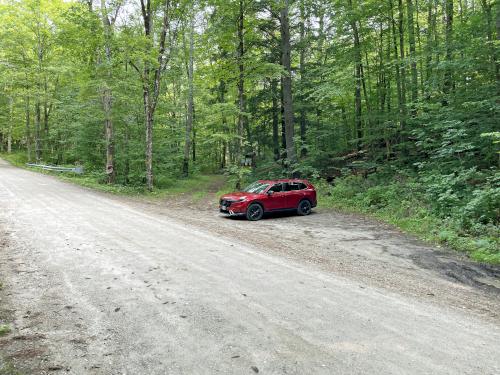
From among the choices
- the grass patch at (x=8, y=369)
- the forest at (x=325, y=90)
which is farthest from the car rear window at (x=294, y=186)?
the grass patch at (x=8, y=369)

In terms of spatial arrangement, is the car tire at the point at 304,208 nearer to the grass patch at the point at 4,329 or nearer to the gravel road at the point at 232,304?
the gravel road at the point at 232,304

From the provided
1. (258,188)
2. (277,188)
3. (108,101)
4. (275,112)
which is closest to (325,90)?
(277,188)

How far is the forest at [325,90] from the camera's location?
12.4 m

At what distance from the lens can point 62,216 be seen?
1048 cm

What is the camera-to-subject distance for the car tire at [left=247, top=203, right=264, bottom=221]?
13.1 metres

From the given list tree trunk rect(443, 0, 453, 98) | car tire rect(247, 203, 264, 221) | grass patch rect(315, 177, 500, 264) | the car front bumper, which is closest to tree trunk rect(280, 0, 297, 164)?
grass patch rect(315, 177, 500, 264)

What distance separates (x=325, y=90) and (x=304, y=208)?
6140mm

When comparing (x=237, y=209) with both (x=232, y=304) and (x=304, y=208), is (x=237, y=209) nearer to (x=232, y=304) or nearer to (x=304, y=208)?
(x=304, y=208)

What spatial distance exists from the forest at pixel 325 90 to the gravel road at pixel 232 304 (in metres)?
3.69

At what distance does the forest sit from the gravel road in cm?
369

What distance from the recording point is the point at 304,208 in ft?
47.5

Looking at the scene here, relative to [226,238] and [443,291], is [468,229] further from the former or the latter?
[226,238]

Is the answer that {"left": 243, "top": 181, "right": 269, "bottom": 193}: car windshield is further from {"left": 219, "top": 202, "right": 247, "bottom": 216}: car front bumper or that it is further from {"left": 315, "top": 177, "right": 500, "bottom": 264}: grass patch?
{"left": 315, "top": 177, "right": 500, "bottom": 264}: grass patch

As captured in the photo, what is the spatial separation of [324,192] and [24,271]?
14.7 m
